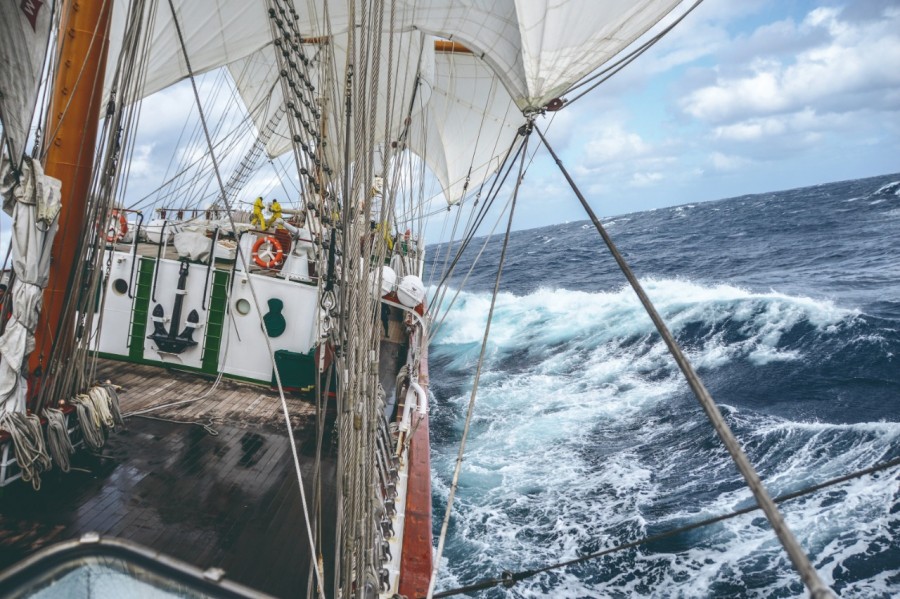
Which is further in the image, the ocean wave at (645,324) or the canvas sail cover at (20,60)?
the ocean wave at (645,324)

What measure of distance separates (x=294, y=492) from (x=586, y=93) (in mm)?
5827

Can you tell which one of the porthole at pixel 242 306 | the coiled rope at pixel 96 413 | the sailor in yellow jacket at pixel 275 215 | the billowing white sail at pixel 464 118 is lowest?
the coiled rope at pixel 96 413

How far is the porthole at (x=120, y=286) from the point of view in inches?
348

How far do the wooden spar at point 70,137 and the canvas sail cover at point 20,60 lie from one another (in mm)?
559

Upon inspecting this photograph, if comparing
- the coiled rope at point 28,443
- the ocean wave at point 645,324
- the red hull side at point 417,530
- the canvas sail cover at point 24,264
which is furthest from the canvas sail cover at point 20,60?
the ocean wave at point 645,324

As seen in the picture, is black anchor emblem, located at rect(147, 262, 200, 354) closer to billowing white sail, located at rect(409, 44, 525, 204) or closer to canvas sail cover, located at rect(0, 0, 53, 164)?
canvas sail cover, located at rect(0, 0, 53, 164)

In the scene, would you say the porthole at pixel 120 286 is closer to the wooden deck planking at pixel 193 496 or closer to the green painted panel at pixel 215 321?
the green painted panel at pixel 215 321

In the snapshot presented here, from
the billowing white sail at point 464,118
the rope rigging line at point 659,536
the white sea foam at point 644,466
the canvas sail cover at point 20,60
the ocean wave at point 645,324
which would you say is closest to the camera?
the rope rigging line at point 659,536

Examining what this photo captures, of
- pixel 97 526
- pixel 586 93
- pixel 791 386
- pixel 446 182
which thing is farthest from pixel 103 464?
pixel 446 182

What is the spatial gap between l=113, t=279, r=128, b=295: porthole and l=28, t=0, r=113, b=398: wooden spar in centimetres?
371

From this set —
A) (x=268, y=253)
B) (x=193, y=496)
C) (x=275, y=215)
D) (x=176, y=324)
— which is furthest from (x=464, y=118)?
(x=193, y=496)

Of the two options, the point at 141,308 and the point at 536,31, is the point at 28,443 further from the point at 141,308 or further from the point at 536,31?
the point at 536,31

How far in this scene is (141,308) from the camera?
8.79 m

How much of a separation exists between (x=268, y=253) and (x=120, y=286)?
2.71 meters
